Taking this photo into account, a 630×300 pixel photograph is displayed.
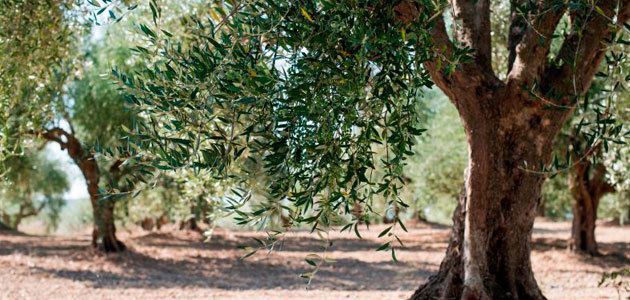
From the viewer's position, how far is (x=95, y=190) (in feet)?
48.1

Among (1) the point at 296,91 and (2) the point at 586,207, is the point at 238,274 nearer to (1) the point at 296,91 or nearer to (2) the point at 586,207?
(2) the point at 586,207

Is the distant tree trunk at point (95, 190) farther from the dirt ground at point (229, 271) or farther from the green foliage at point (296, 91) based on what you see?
the green foliage at point (296, 91)

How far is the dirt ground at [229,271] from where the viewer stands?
11320mm

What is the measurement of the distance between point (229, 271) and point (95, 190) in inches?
159

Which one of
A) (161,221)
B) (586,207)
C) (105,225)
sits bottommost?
(161,221)

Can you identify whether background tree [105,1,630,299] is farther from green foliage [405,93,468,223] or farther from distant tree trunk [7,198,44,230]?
distant tree trunk [7,198,44,230]

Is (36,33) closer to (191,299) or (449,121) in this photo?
(191,299)

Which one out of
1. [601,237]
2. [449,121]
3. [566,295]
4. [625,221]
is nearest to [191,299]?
[566,295]

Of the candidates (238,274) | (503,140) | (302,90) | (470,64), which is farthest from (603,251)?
(302,90)

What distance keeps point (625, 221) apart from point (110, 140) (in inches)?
1095

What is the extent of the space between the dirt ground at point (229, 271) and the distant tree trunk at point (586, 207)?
45cm

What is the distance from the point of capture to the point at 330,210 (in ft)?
11.5

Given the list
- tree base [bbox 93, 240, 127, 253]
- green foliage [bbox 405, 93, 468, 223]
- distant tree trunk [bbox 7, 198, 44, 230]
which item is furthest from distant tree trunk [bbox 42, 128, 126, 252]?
distant tree trunk [bbox 7, 198, 44, 230]

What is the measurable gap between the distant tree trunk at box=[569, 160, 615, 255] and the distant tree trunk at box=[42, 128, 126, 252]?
12.5 metres
